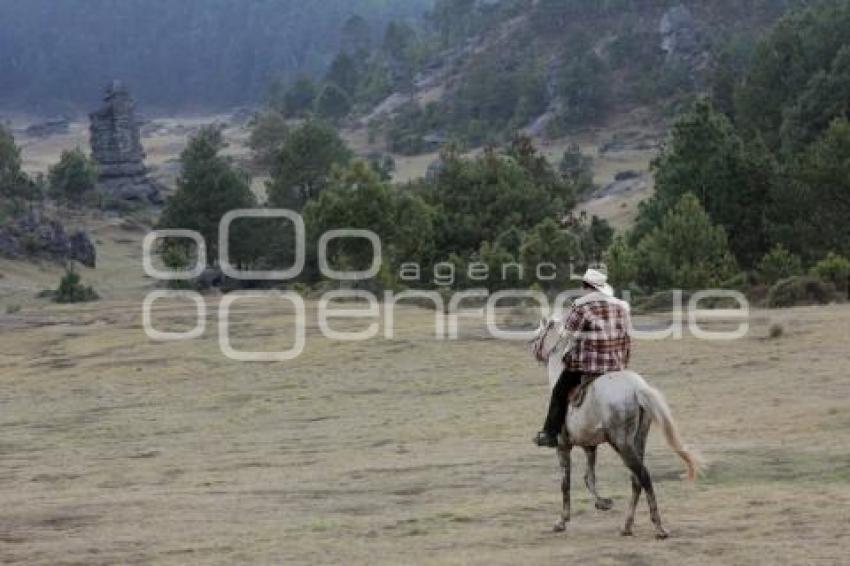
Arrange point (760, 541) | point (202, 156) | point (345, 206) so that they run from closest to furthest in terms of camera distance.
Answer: point (760, 541) < point (345, 206) < point (202, 156)

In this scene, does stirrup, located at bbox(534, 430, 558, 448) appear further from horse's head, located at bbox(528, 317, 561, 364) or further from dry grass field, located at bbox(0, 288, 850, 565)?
dry grass field, located at bbox(0, 288, 850, 565)

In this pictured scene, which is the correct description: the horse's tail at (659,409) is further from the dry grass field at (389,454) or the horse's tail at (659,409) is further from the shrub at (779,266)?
the shrub at (779,266)

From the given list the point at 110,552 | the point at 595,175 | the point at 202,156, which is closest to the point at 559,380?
the point at 110,552

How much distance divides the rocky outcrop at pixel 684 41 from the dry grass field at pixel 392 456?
102313 mm

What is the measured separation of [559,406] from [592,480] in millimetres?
1107

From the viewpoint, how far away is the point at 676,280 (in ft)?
142

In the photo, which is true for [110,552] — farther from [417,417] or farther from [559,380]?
[417,417]

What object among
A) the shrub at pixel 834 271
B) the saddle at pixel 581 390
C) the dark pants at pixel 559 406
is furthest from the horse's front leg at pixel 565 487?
the shrub at pixel 834 271

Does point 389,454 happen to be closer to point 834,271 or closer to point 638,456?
point 638,456

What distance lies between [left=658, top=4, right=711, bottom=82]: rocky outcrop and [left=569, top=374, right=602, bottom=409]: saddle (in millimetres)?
120491

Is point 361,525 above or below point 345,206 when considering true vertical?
below

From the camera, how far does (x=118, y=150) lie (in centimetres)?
11081

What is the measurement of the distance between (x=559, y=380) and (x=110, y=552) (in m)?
4.57

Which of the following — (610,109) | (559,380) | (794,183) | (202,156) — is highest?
(610,109)
